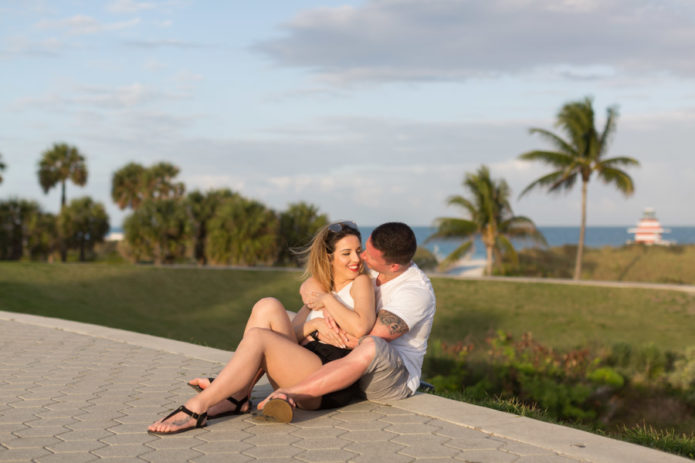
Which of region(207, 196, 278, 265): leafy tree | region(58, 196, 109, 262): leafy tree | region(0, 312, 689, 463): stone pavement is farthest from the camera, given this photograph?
region(58, 196, 109, 262): leafy tree

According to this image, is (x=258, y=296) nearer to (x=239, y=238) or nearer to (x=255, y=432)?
(x=239, y=238)

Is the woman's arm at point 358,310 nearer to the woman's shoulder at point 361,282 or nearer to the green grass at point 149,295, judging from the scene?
the woman's shoulder at point 361,282

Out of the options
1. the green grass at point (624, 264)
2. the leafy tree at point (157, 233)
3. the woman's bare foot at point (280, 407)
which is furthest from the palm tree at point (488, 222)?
the woman's bare foot at point (280, 407)

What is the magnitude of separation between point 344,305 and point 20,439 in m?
2.19

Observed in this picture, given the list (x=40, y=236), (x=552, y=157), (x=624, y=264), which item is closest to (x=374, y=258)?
(x=552, y=157)

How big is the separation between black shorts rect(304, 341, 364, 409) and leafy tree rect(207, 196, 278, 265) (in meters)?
32.8

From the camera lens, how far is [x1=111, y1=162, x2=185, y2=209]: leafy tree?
5081 centimetres

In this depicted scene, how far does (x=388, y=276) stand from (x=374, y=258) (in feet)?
0.77

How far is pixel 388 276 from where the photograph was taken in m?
4.77

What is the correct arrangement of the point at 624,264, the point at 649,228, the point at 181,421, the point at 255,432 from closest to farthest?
the point at 181,421, the point at 255,432, the point at 624,264, the point at 649,228

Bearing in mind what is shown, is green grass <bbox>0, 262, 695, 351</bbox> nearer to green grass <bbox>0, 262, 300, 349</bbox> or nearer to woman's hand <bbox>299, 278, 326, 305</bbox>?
green grass <bbox>0, 262, 300, 349</bbox>

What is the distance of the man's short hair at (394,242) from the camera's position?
4.55 meters

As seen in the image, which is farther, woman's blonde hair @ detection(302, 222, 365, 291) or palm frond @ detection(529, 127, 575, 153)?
palm frond @ detection(529, 127, 575, 153)

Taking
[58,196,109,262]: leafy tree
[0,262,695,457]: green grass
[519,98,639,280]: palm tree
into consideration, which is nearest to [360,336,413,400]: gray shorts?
[0,262,695,457]: green grass
